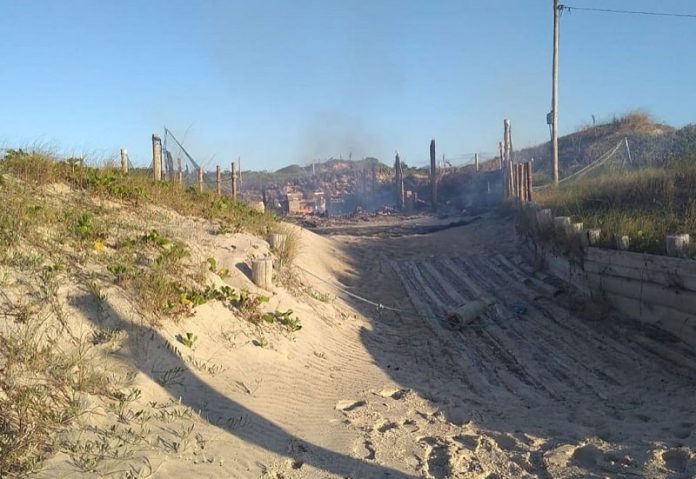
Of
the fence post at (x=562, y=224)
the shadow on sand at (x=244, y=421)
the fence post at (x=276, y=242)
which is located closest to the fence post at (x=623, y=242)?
the fence post at (x=562, y=224)

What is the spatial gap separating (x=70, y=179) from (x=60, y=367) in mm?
4490

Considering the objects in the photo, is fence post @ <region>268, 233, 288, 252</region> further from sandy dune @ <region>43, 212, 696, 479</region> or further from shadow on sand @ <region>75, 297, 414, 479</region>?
shadow on sand @ <region>75, 297, 414, 479</region>

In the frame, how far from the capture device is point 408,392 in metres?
5.96

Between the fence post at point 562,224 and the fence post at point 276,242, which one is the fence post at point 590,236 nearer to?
the fence post at point 562,224

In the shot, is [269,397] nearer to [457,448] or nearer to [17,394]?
[457,448]

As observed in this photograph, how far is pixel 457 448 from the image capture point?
4.48m

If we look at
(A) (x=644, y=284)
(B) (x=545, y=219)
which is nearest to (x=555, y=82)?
(B) (x=545, y=219)

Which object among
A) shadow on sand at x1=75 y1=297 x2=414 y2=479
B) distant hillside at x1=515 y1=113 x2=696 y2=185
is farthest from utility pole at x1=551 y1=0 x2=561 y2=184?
shadow on sand at x1=75 y1=297 x2=414 y2=479

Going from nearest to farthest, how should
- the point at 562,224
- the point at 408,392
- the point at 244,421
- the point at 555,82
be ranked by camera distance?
the point at 244,421, the point at 408,392, the point at 562,224, the point at 555,82

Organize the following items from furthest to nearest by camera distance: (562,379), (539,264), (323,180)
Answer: (323,180) → (539,264) → (562,379)

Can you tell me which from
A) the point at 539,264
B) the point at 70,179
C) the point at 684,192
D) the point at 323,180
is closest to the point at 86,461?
the point at 70,179

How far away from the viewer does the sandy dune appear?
415 cm

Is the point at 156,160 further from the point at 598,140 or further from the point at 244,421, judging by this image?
the point at 598,140

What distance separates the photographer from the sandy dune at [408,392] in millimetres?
4148
